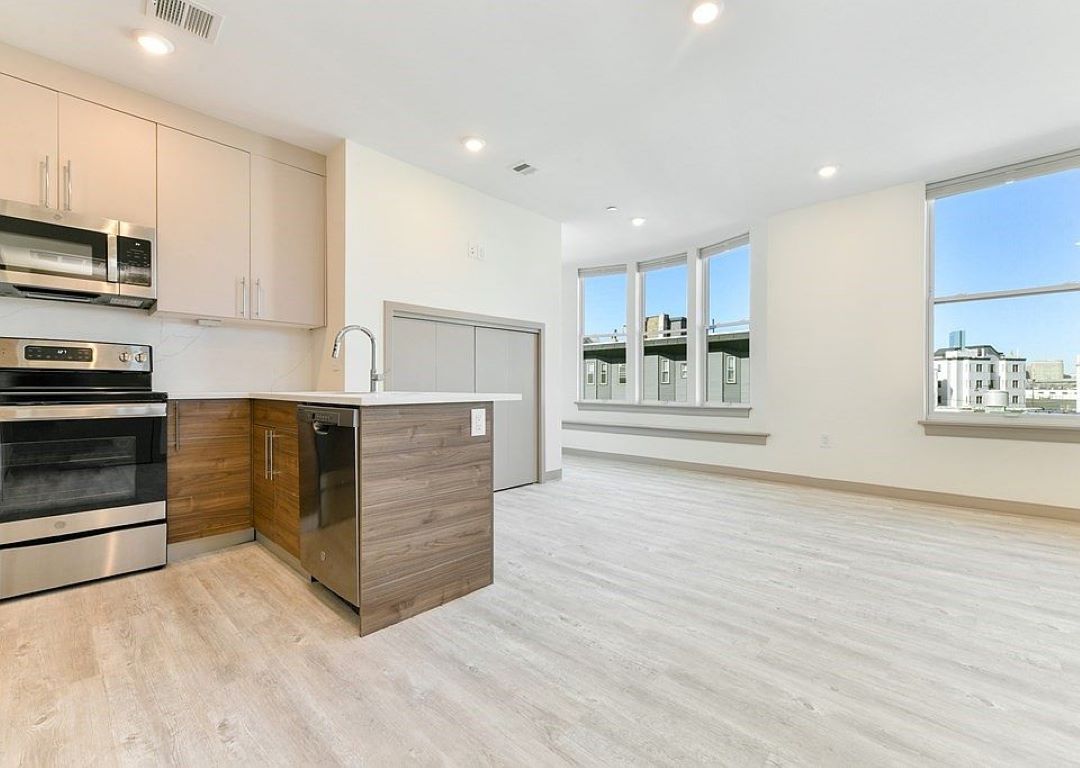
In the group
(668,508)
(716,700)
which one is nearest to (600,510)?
(668,508)

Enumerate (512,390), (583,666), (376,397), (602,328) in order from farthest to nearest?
(602,328) < (512,390) < (376,397) < (583,666)

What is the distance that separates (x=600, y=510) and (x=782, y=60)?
3.21 metres

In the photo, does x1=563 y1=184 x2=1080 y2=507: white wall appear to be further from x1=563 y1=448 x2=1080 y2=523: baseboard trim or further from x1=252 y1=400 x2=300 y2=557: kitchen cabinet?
x1=252 y1=400 x2=300 y2=557: kitchen cabinet

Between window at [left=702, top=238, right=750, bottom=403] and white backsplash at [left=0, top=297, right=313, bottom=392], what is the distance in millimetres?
4554

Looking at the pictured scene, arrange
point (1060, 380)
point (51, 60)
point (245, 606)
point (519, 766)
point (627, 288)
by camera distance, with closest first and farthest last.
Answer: point (519, 766) → point (245, 606) → point (51, 60) → point (1060, 380) → point (627, 288)

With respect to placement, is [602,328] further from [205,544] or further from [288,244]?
[205,544]

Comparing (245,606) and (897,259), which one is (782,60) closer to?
(897,259)

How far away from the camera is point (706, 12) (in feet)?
7.36

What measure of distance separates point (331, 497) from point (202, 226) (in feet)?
7.12

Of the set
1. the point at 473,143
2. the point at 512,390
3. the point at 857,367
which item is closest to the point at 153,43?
the point at 473,143

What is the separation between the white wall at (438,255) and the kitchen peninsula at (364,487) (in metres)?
0.84

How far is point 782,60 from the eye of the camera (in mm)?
2596

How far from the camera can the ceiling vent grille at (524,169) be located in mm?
3859

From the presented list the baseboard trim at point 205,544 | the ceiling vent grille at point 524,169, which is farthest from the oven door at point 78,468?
the ceiling vent grille at point 524,169
